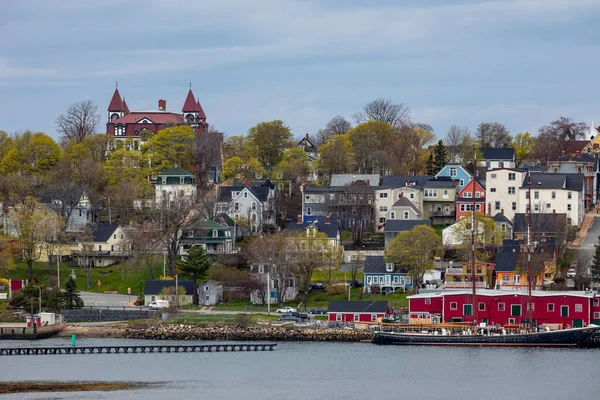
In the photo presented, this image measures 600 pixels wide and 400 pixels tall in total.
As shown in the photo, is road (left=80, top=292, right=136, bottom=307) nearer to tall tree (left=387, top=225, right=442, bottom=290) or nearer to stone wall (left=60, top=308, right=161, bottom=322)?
stone wall (left=60, top=308, right=161, bottom=322)

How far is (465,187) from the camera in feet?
371

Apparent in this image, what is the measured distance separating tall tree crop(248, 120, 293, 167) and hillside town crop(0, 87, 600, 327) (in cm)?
18

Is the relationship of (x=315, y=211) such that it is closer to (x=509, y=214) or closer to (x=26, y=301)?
(x=509, y=214)

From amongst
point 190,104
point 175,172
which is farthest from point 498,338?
point 190,104

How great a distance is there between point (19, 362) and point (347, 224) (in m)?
38.1

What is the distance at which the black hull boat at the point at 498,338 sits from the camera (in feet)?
277

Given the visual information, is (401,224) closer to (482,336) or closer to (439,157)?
(439,157)

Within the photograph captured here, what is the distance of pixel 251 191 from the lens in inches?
4599

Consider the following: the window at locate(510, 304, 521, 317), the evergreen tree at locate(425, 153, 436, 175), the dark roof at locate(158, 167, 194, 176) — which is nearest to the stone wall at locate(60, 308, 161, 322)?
the window at locate(510, 304, 521, 317)

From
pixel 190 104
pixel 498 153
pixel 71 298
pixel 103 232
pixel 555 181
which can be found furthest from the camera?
pixel 190 104

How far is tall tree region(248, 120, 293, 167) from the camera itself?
A: 136 m

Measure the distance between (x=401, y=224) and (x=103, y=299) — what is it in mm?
22484

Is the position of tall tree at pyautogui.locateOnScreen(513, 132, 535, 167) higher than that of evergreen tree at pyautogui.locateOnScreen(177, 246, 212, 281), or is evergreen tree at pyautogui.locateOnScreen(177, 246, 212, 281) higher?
tall tree at pyautogui.locateOnScreen(513, 132, 535, 167)

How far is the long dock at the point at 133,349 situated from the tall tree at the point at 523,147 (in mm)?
54062
